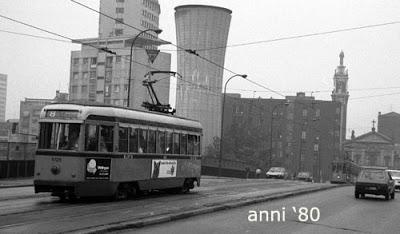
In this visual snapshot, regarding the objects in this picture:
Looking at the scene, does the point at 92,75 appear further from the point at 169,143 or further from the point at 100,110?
the point at 100,110

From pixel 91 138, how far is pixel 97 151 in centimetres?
44

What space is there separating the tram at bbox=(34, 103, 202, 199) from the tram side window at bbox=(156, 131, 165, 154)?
0.04 metres

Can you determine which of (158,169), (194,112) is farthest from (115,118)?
(194,112)

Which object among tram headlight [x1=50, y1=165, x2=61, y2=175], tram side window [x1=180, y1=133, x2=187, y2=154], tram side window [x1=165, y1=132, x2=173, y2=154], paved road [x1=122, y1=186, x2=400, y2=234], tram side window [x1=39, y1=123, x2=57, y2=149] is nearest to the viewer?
paved road [x1=122, y1=186, x2=400, y2=234]

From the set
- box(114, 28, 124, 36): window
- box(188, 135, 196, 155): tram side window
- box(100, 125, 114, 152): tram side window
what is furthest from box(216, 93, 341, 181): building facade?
box(100, 125, 114, 152): tram side window

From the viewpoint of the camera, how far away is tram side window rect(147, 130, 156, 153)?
66.5 feet

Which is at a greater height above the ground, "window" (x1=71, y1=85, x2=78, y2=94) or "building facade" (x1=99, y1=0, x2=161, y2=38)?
"building facade" (x1=99, y1=0, x2=161, y2=38)

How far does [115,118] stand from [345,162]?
51781 millimetres

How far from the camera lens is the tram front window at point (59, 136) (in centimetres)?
1712

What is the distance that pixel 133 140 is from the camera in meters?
19.2

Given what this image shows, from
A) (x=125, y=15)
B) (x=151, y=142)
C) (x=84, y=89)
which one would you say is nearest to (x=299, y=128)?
(x=84, y=89)

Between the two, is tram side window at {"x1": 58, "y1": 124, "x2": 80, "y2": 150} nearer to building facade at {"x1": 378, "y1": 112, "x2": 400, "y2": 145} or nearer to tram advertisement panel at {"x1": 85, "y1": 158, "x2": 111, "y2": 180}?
tram advertisement panel at {"x1": 85, "y1": 158, "x2": 111, "y2": 180}

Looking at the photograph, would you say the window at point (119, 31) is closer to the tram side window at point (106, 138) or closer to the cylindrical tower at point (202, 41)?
the cylindrical tower at point (202, 41)

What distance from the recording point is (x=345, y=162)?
216 feet
